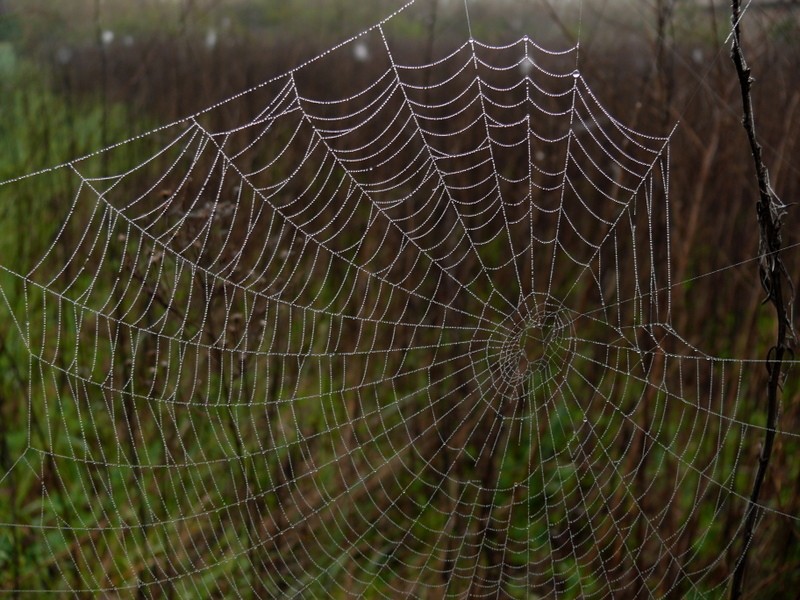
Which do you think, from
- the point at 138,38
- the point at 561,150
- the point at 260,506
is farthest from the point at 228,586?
the point at 138,38

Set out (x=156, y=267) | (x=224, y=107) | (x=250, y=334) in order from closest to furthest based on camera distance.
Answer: (x=156, y=267) → (x=250, y=334) → (x=224, y=107)

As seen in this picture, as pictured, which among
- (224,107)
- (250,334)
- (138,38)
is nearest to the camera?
(250,334)

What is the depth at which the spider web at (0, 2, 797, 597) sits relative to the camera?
3.16m

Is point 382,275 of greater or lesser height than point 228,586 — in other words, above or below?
above

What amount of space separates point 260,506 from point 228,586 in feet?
1.02

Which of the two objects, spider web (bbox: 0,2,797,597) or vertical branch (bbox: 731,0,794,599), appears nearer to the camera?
vertical branch (bbox: 731,0,794,599)

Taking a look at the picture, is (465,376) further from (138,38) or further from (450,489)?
(138,38)

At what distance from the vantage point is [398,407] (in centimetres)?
422

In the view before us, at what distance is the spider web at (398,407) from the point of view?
316 cm

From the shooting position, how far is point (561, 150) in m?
5.33

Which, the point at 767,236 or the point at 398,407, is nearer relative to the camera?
the point at 767,236

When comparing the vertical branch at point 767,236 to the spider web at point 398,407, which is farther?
the spider web at point 398,407

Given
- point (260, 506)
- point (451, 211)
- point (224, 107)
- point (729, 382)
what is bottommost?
point (260, 506)

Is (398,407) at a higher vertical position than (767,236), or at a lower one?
lower
